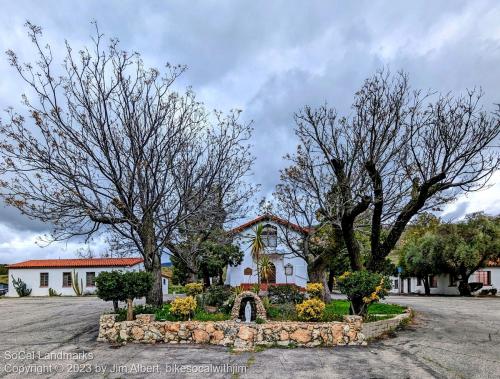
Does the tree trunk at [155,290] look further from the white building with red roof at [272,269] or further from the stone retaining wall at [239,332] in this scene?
the white building with red roof at [272,269]

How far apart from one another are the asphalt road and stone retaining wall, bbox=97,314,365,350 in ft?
1.63

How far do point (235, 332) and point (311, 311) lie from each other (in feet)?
7.94

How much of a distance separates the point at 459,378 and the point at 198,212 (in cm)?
1049

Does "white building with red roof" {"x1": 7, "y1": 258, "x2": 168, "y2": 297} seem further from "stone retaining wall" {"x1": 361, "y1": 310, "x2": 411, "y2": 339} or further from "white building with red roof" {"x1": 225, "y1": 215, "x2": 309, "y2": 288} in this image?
"stone retaining wall" {"x1": 361, "y1": 310, "x2": 411, "y2": 339}

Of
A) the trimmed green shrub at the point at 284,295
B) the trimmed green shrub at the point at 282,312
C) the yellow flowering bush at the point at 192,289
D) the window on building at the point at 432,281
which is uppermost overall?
the yellow flowering bush at the point at 192,289

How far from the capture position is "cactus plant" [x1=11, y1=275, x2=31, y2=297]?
40.2 m

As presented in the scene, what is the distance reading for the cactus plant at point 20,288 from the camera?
40.2 metres

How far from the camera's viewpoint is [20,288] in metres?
40.3

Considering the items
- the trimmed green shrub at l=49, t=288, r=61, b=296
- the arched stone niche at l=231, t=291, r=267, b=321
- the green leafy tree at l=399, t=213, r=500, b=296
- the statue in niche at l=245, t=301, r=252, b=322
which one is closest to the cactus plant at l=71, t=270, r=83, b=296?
the trimmed green shrub at l=49, t=288, r=61, b=296

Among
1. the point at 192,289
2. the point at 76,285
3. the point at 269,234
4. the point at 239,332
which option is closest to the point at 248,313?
the point at 239,332

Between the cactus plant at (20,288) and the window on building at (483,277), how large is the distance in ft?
136

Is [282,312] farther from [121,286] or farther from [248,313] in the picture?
[121,286]

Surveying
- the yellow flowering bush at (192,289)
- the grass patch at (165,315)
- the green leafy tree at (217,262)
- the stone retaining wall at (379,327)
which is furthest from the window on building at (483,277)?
the grass patch at (165,315)

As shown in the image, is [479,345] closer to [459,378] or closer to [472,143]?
[459,378]
